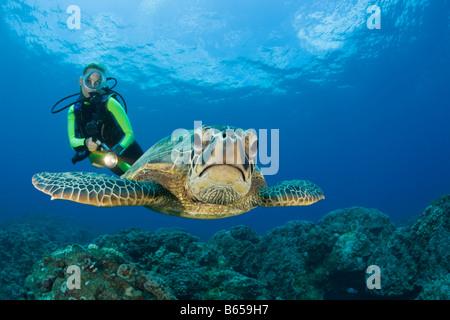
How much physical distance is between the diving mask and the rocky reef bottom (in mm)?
3621

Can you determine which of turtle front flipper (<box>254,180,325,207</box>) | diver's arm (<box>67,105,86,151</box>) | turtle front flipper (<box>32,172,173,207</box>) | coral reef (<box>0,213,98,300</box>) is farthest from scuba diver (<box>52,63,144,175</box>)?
turtle front flipper (<box>254,180,325,207</box>)

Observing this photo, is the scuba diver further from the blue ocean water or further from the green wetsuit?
the blue ocean water

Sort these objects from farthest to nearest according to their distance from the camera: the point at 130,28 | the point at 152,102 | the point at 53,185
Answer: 1. the point at 152,102
2. the point at 130,28
3. the point at 53,185

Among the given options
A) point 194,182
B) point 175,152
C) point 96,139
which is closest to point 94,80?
point 96,139

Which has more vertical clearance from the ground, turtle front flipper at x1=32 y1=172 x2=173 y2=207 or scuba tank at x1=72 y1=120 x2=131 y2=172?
scuba tank at x1=72 y1=120 x2=131 y2=172

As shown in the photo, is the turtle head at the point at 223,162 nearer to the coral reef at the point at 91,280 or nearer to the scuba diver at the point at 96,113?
the coral reef at the point at 91,280

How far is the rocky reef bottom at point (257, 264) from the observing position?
8.99ft

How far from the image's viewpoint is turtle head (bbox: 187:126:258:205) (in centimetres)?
244

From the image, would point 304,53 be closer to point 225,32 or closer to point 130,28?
point 225,32

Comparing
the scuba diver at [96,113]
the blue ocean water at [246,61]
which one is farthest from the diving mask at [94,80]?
the blue ocean water at [246,61]

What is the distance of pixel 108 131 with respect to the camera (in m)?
5.95

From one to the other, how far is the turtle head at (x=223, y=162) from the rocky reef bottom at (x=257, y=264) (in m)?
1.38
